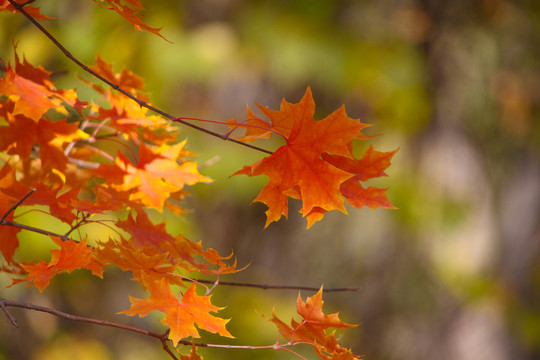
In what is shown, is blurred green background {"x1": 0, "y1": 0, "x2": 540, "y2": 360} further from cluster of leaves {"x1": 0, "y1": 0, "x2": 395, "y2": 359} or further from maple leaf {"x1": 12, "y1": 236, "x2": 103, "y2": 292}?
maple leaf {"x1": 12, "y1": 236, "x2": 103, "y2": 292}

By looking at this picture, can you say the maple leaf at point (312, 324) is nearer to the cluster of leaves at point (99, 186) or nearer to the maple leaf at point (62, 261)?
the cluster of leaves at point (99, 186)

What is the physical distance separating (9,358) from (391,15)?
2.30 m

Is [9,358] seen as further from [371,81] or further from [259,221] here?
[371,81]

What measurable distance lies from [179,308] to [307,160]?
0.20 m

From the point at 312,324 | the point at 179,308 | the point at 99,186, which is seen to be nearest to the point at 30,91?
the point at 99,186

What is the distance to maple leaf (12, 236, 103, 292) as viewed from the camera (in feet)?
1.87

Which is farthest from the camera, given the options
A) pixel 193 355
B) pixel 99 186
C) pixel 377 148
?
pixel 377 148

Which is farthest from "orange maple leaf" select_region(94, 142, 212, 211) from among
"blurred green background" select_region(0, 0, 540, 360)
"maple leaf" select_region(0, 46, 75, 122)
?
"blurred green background" select_region(0, 0, 540, 360)

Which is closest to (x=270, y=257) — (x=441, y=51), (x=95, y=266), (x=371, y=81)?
(x=371, y=81)

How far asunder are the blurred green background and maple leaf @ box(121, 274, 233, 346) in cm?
145

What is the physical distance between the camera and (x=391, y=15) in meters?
2.81

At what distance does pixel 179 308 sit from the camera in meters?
0.59

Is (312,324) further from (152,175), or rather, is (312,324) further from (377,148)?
(377,148)

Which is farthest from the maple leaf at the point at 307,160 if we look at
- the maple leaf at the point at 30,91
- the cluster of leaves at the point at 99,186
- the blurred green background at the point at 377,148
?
the blurred green background at the point at 377,148
